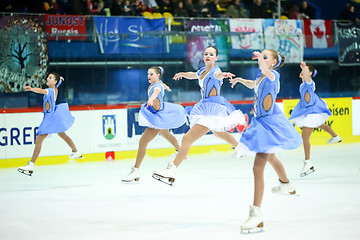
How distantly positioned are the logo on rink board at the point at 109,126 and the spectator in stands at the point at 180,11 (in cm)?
450

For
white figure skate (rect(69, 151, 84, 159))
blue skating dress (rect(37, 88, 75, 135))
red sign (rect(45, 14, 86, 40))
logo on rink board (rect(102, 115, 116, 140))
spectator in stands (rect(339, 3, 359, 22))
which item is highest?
spectator in stands (rect(339, 3, 359, 22))

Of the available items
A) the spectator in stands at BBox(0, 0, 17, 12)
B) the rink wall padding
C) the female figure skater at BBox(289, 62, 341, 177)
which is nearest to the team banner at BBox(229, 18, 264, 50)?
the rink wall padding

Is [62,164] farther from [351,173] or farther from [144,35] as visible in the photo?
[351,173]

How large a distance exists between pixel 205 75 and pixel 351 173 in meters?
2.69

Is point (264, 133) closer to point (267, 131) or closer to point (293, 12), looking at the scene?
point (267, 131)

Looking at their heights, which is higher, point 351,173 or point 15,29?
point 15,29

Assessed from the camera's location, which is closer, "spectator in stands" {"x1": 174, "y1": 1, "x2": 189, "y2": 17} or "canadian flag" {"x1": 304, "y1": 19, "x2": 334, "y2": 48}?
"canadian flag" {"x1": 304, "y1": 19, "x2": 334, "y2": 48}

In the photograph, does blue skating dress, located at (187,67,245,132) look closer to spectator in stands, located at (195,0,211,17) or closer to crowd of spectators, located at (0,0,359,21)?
crowd of spectators, located at (0,0,359,21)

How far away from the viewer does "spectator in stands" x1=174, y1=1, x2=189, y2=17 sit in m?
14.0

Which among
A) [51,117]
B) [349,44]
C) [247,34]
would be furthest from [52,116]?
[349,44]

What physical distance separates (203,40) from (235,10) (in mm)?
3550

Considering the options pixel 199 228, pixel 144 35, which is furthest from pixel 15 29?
pixel 199 228

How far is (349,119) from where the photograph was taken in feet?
41.5

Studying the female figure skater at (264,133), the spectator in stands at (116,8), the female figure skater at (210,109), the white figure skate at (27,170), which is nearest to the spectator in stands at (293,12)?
the spectator in stands at (116,8)
